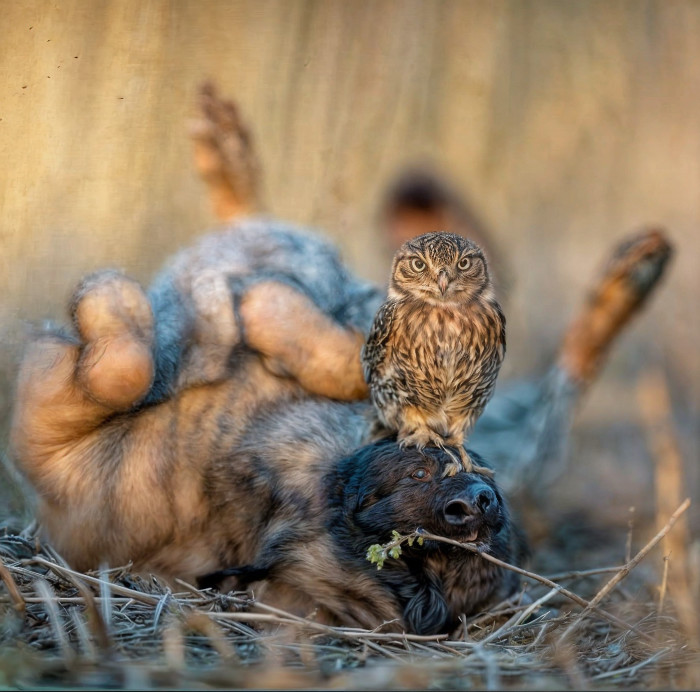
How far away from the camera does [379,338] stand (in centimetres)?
279

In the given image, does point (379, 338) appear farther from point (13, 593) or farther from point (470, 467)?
point (13, 593)

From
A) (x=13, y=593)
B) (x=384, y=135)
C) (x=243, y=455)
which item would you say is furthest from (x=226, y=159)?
(x=13, y=593)

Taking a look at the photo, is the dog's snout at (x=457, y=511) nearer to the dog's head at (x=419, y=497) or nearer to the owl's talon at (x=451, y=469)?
the dog's head at (x=419, y=497)

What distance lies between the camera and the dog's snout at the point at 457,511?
2521 mm

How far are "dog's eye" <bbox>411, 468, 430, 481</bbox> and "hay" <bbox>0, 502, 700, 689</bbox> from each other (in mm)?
410

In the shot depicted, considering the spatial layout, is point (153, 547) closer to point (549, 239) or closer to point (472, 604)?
point (472, 604)

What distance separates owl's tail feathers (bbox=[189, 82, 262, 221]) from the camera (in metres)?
3.63

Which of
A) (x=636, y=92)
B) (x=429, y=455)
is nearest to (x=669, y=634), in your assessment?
(x=429, y=455)

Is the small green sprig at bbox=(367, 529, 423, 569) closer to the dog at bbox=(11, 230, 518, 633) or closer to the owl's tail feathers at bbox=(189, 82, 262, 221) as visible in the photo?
the dog at bbox=(11, 230, 518, 633)

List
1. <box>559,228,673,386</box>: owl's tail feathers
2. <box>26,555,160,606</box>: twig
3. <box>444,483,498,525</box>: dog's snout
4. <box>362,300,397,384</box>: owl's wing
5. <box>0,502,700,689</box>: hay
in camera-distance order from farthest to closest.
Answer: <box>559,228,673,386</box>: owl's tail feathers
<box>362,300,397,384</box>: owl's wing
<box>444,483,498,525</box>: dog's snout
<box>26,555,160,606</box>: twig
<box>0,502,700,689</box>: hay

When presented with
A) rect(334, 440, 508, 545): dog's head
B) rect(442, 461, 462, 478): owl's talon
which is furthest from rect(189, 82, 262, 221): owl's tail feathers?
rect(442, 461, 462, 478): owl's talon

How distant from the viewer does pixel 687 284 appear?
7.00m

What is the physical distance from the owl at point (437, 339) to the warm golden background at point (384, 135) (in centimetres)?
75

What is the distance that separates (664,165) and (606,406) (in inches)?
73.5
